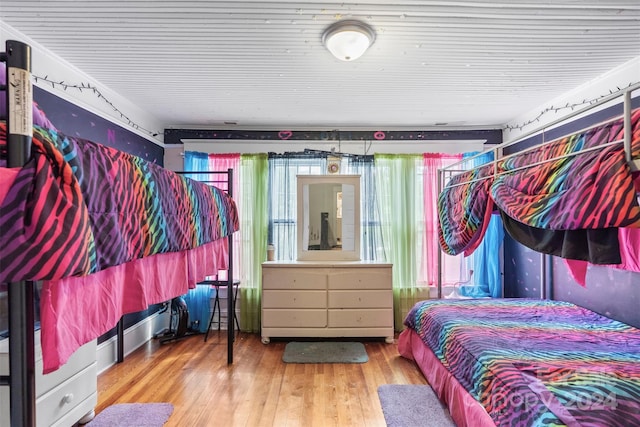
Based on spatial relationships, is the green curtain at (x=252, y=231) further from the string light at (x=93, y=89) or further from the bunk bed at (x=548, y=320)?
the bunk bed at (x=548, y=320)

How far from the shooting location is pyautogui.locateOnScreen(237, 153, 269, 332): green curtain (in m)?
3.79

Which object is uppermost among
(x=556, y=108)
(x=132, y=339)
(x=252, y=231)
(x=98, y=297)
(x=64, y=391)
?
(x=556, y=108)

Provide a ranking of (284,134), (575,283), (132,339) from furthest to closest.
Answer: (284,134), (132,339), (575,283)

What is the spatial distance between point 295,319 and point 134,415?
1.66m

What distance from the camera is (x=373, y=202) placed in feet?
12.7

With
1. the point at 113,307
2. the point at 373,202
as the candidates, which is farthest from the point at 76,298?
the point at 373,202

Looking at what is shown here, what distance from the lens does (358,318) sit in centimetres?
344

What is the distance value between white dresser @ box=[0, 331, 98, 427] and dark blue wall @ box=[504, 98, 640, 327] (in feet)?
12.2

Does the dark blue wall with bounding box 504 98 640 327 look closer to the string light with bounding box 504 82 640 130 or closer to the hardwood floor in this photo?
the string light with bounding box 504 82 640 130

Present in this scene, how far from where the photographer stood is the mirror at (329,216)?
3.82m

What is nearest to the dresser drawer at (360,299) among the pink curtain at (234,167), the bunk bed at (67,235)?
the pink curtain at (234,167)

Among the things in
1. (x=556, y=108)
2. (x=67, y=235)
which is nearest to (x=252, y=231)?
(x=67, y=235)

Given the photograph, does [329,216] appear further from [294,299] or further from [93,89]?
[93,89]

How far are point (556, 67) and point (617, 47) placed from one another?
1.14 ft
